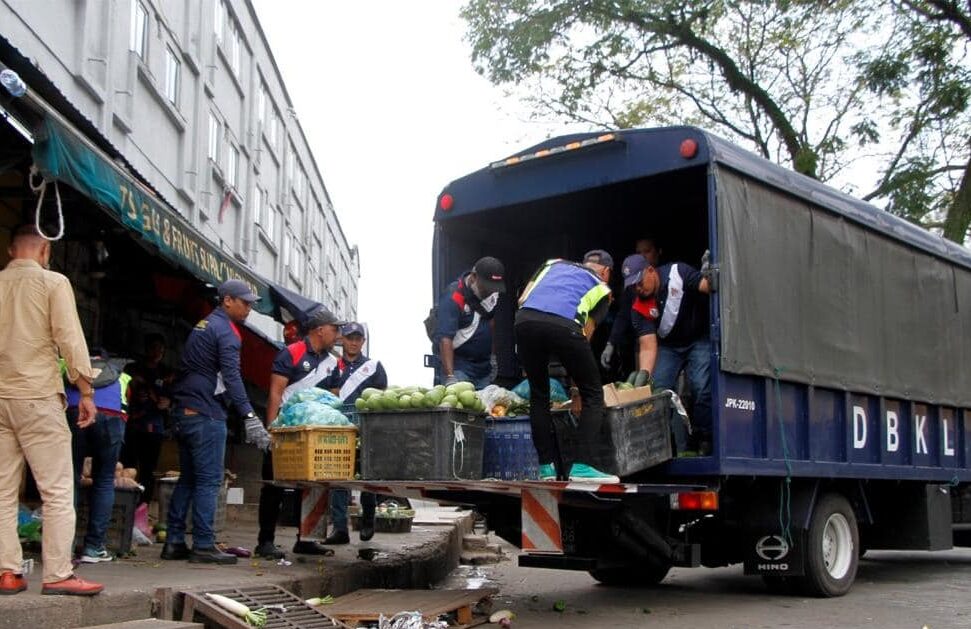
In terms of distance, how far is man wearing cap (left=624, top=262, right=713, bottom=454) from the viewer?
7.11 metres

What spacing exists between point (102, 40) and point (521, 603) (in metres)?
8.14

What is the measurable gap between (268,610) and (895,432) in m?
5.42

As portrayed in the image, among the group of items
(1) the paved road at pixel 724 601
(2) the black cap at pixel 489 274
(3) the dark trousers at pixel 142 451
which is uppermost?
(2) the black cap at pixel 489 274

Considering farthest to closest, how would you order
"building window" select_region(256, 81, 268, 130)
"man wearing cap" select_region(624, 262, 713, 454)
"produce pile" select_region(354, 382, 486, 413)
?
"building window" select_region(256, 81, 268, 130) < "man wearing cap" select_region(624, 262, 713, 454) < "produce pile" select_region(354, 382, 486, 413)

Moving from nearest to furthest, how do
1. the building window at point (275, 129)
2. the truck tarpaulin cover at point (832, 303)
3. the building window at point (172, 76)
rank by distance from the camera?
the truck tarpaulin cover at point (832, 303) < the building window at point (172, 76) < the building window at point (275, 129)

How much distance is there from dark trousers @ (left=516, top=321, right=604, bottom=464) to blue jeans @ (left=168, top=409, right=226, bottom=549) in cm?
214

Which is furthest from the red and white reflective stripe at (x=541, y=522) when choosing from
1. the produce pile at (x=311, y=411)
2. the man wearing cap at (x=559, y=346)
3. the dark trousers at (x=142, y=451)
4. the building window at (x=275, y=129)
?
the building window at (x=275, y=129)

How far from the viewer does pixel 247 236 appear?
2216cm

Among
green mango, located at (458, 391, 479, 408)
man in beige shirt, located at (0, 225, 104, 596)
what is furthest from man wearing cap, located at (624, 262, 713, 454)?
man in beige shirt, located at (0, 225, 104, 596)

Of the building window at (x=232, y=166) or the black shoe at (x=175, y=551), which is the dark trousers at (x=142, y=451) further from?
the building window at (x=232, y=166)

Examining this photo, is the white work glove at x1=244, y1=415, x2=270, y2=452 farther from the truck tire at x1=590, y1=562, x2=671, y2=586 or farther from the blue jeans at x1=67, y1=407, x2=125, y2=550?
the truck tire at x1=590, y1=562, x2=671, y2=586

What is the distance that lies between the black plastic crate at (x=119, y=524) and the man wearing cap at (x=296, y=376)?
95 centimetres

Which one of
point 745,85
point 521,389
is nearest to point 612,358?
point 521,389

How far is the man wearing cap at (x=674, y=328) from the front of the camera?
280 inches
